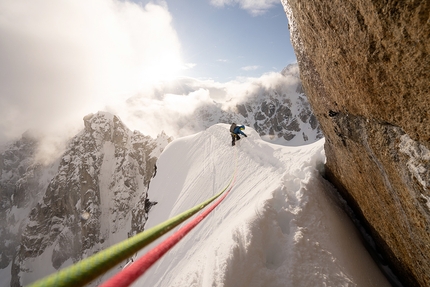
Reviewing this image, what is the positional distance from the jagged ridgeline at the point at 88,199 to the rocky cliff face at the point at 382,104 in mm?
92769

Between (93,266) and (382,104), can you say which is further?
(382,104)

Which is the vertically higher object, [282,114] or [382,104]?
[282,114]

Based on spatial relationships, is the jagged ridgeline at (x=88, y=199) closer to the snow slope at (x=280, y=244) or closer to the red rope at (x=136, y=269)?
the snow slope at (x=280, y=244)

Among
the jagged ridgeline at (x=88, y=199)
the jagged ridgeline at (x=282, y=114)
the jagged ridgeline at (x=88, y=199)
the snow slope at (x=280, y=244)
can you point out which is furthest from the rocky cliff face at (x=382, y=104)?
the jagged ridgeline at (x=282, y=114)

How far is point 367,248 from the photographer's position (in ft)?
15.3

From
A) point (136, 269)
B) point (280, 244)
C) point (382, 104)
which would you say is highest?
point (382, 104)

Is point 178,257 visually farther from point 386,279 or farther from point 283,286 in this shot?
point 386,279

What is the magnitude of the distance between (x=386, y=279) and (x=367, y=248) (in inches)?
25.2

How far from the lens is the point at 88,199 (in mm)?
105625

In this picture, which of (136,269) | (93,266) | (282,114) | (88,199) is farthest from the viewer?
(282,114)

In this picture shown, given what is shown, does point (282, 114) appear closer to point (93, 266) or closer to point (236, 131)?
point (236, 131)

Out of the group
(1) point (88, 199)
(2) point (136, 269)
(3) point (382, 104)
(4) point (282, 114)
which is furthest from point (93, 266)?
(4) point (282, 114)

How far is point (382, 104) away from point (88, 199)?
410 feet

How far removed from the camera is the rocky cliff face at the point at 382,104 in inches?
78.8
